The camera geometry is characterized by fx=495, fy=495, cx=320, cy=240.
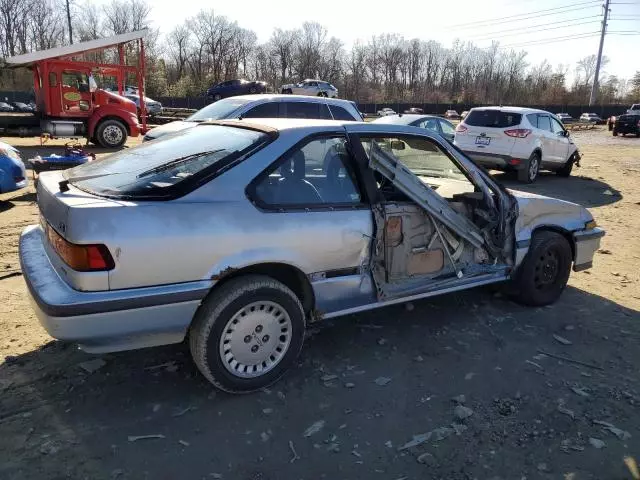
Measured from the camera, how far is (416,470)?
2.54 metres

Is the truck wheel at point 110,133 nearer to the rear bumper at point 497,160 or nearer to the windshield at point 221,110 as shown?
the windshield at point 221,110

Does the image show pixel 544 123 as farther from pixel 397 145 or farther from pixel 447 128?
pixel 397 145

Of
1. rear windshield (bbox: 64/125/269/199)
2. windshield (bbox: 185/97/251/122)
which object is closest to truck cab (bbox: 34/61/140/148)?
windshield (bbox: 185/97/251/122)

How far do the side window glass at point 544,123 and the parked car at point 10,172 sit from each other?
36.9 feet

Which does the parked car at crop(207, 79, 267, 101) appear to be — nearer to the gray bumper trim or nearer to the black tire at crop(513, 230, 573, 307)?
the black tire at crop(513, 230, 573, 307)

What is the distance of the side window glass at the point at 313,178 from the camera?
312 centimetres

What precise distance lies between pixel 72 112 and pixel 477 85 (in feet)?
272

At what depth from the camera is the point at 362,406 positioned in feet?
10.0

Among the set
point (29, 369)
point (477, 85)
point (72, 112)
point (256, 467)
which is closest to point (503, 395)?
point (256, 467)

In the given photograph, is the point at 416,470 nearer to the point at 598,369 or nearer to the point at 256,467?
the point at 256,467

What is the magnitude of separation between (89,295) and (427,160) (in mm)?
3515

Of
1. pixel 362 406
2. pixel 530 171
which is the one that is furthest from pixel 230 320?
pixel 530 171

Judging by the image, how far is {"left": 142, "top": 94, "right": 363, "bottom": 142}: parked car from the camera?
29.1 feet

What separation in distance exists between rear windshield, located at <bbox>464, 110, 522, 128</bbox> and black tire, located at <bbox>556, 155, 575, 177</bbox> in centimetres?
288
